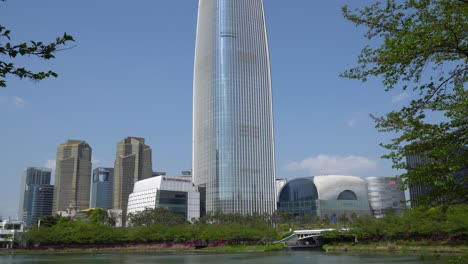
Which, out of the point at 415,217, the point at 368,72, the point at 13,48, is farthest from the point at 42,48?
the point at 415,217

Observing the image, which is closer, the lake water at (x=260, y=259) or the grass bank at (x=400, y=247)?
the lake water at (x=260, y=259)

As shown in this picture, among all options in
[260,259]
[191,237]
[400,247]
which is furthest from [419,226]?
[191,237]

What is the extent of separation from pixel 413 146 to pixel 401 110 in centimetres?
127

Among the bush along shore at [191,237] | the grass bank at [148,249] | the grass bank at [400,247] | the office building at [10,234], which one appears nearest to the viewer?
the grass bank at [400,247]

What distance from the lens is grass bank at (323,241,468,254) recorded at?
86.9m

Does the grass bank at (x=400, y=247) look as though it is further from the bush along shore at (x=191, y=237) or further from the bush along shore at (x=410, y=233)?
the bush along shore at (x=191, y=237)

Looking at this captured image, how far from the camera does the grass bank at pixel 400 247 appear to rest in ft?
285

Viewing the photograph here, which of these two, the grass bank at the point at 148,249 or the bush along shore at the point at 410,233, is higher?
the bush along shore at the point at 410,233

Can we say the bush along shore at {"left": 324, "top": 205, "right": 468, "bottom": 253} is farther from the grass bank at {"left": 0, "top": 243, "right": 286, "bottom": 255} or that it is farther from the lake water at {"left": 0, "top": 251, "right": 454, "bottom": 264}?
the grass bank at {"left": 0, "top": 243, "right": 286, "bottom": 255}

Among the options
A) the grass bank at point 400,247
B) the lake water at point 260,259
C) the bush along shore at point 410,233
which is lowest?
the lake water at point 260,259

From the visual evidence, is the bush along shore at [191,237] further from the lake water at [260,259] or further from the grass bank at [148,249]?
the lake water at [260,259]

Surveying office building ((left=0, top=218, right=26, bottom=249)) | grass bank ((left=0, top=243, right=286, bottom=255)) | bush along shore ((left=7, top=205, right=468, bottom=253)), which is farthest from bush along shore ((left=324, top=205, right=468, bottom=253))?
office building ((left=0, top=218, right=26, bottom=249))

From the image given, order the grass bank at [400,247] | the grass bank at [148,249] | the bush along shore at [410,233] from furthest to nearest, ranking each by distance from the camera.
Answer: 1. the grass bank at [148,249]
2. the bush along shore at [410,233]
3. the grass bank at [400,247]

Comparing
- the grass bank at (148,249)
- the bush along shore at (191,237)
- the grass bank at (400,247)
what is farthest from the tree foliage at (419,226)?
the grass bank at (148,249)
